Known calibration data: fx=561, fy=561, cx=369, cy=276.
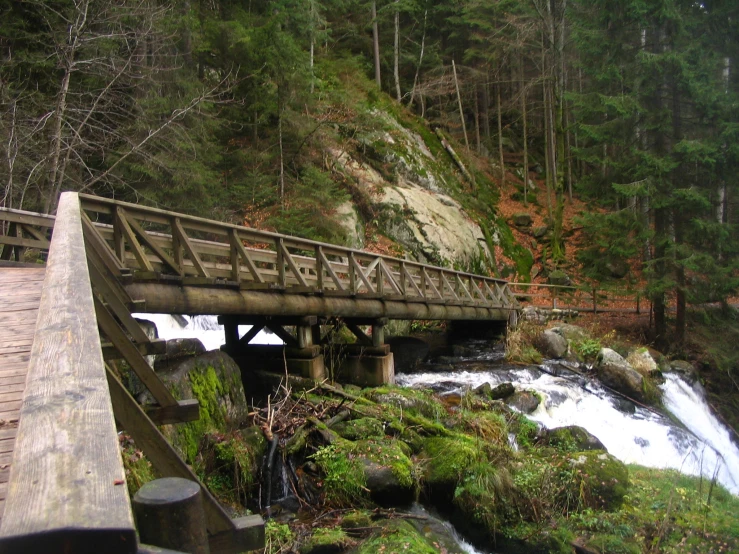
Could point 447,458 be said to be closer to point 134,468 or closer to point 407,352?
point 134,468

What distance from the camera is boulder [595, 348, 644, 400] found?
1332 centimetres

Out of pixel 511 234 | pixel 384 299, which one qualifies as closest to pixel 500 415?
pixel 384 299

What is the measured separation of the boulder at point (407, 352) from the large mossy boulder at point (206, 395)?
7.23 m

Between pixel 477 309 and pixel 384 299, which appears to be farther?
pixel 477 309

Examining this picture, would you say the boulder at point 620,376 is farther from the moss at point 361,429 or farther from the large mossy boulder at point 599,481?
the moss at point 361,429

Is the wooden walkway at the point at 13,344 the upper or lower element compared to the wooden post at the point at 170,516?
upper

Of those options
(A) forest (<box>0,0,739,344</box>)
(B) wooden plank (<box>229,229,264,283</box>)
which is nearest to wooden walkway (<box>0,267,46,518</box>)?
(B) wooden plank (<box>229,229,264,283</box>)

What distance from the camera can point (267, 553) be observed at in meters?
5.25

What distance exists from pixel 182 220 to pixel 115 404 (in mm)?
5400

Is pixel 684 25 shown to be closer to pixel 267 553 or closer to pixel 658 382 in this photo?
pixel 658 382

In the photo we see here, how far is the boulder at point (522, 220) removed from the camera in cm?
3025

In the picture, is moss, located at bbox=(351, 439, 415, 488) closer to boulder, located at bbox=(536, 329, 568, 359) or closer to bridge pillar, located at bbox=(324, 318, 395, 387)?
bridge pillar, located at bbox=(324, 318, 395, 387)

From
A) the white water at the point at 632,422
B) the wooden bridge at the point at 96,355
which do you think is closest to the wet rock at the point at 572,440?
the white water at the point at 632,422

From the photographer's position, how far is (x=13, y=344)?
3365 mm
